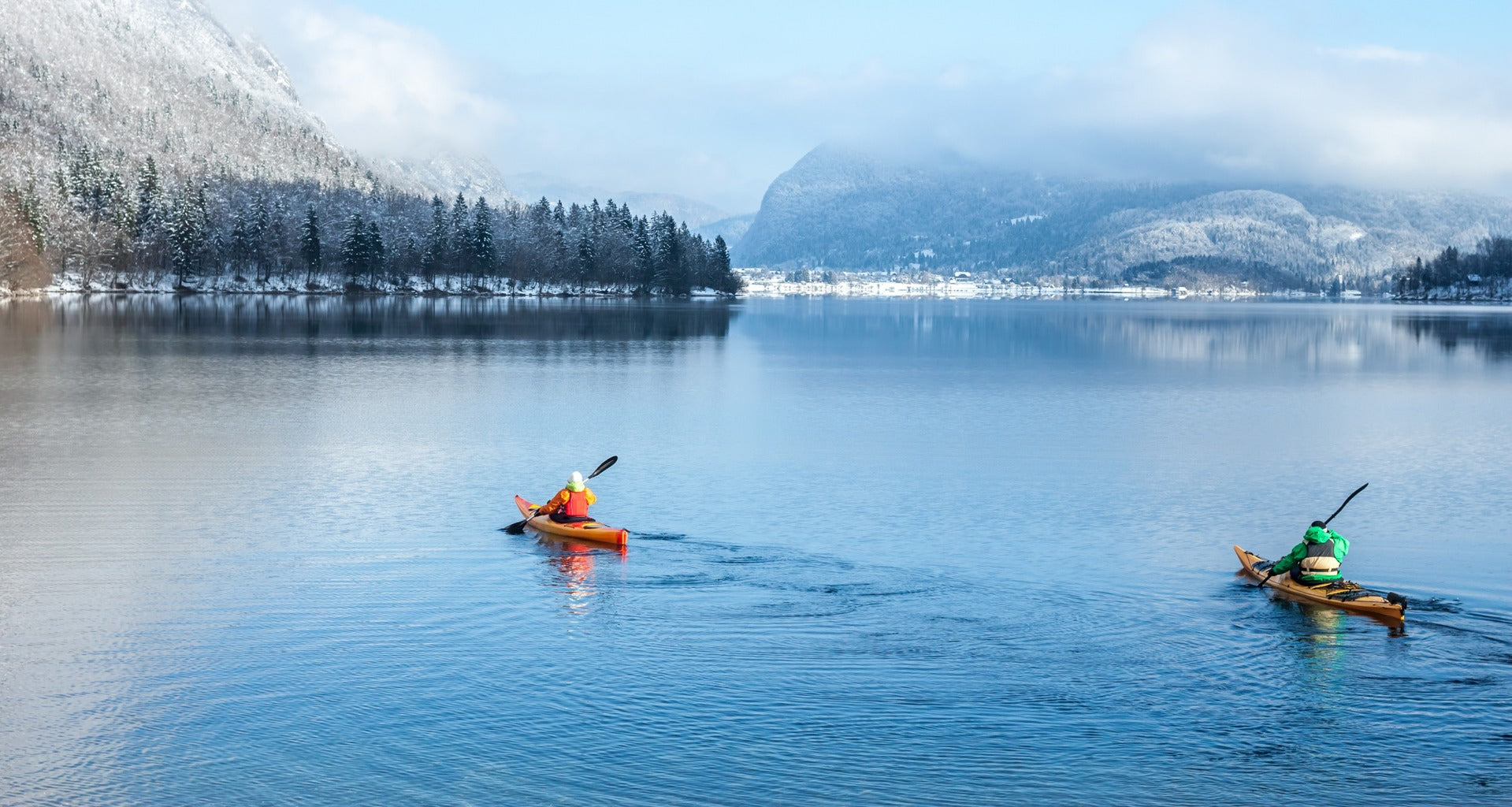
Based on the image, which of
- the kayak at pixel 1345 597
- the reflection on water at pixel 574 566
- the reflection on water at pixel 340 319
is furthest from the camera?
the reflection on water at pixel 340 319

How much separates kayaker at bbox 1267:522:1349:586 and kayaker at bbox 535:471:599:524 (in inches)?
538

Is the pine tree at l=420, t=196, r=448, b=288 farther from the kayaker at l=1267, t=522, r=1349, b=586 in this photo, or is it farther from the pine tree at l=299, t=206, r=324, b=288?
the kayaker at l=1267, t=522, r=1349, b=586

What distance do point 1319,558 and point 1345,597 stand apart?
86 centimetres

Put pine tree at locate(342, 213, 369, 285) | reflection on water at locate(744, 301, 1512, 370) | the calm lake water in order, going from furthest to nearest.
→ pine tree at locate(342, 213, 369, 285) → reflection on water at locate(744, 301, 1512, 370) → the calm lake water

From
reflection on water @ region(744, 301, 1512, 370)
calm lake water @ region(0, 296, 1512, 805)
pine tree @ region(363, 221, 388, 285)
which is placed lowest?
calm lake water @ region(0, 296, 1512, 805)

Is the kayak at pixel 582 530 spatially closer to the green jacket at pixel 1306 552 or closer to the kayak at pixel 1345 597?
the kayak at pixel 1345 597

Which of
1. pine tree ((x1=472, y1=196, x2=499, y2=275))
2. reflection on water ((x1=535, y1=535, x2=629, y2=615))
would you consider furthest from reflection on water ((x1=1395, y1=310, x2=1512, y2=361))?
pine tree ((x1=472, y1=196, x2=499, y2=275))

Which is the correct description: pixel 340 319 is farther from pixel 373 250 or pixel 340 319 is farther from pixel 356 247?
pixel 373 250

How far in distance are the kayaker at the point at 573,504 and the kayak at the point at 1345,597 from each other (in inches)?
518

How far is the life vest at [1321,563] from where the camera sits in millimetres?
22266

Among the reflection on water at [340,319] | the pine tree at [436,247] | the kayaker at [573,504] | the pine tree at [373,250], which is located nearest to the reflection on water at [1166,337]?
the reflection on water at [340,319]

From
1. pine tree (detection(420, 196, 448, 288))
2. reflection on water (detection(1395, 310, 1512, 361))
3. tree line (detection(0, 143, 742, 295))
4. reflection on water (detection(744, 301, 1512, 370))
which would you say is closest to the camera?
reflection on water (detection(744, 301, 1512, 370))

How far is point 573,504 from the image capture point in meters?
26.7

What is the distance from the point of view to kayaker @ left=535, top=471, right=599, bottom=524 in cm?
2658
